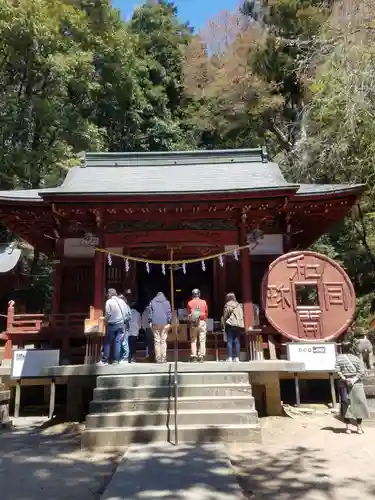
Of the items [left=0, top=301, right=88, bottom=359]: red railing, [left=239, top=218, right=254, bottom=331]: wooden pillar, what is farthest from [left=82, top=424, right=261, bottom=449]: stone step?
[left=0, top=301, right=88, bottom=359]: red railing

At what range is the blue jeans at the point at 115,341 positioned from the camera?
358 inches

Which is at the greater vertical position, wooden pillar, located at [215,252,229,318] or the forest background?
the forest background

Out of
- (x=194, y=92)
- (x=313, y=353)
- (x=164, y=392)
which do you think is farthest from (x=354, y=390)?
(x=194, y=92)

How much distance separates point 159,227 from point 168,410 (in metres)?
4.81

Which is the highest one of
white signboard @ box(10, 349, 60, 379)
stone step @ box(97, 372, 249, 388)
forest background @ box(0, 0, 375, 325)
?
forest background @ box(0, 0, 375, 325)

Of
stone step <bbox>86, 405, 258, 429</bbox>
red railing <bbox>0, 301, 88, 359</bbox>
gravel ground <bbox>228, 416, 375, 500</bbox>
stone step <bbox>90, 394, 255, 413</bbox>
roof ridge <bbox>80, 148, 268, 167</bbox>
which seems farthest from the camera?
roof ridge <bbox>80, 148, 268, 167</bbox>

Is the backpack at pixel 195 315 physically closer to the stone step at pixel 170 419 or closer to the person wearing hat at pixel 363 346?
the stone step at pixel 170 419

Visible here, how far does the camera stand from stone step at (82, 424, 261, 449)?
6852 mm

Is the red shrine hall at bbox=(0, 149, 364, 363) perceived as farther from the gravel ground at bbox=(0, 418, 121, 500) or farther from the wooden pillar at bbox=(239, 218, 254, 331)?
the gravel ground at bbox=(0, 418, 121, 500)

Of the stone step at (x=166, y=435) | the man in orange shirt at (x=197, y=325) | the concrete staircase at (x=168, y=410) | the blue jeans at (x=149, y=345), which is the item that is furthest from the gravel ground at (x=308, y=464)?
the blue jeans at (x=149, y=345)

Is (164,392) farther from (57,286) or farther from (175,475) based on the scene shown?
(57,286)

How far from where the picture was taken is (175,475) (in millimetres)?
5125

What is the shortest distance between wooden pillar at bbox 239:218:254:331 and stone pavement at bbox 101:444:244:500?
12.7 ft

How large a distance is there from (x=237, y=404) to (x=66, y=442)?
9.26 ft
